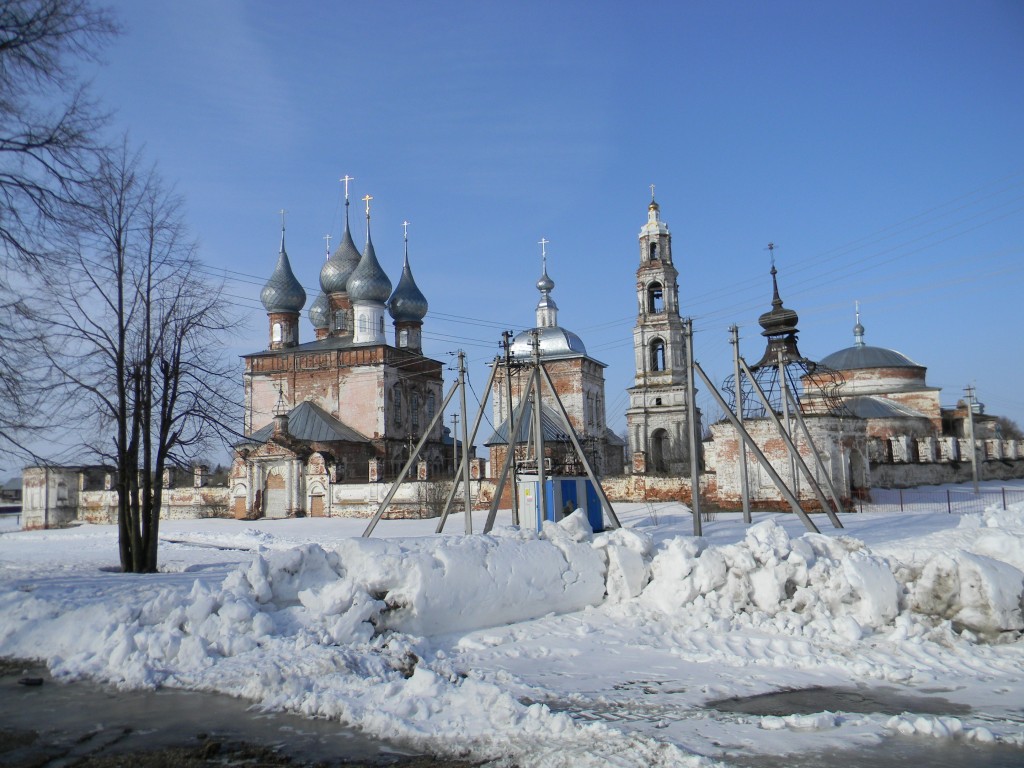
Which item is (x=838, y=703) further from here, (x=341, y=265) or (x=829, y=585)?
(x=341, y=265)

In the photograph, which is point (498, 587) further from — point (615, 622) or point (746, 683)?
point (746, 683)

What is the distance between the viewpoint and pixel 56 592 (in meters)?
8.92

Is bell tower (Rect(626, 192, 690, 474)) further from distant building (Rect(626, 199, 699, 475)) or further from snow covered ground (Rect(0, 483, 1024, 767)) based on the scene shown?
snow covered ground (Rect(0, 483, 1024, 767))

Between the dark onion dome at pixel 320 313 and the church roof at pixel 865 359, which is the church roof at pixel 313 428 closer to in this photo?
the dark onion dome at pixel 320 313

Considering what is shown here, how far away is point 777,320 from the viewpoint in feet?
99.8

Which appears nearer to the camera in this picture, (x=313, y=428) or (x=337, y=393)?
(x=313, y=428)

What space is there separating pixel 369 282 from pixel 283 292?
4.86 m

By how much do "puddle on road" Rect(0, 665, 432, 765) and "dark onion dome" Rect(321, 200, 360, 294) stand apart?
3464 cm

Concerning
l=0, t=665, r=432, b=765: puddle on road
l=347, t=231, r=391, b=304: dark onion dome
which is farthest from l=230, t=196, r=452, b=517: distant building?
l=0, t=665, r=432, b=765: puddle on road

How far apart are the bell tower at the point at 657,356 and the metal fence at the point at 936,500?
12.2 metres

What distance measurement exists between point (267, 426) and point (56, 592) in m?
27.2

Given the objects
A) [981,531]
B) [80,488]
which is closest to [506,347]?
[981,531]

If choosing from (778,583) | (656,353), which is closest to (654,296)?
(656,353)

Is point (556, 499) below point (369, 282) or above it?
below
